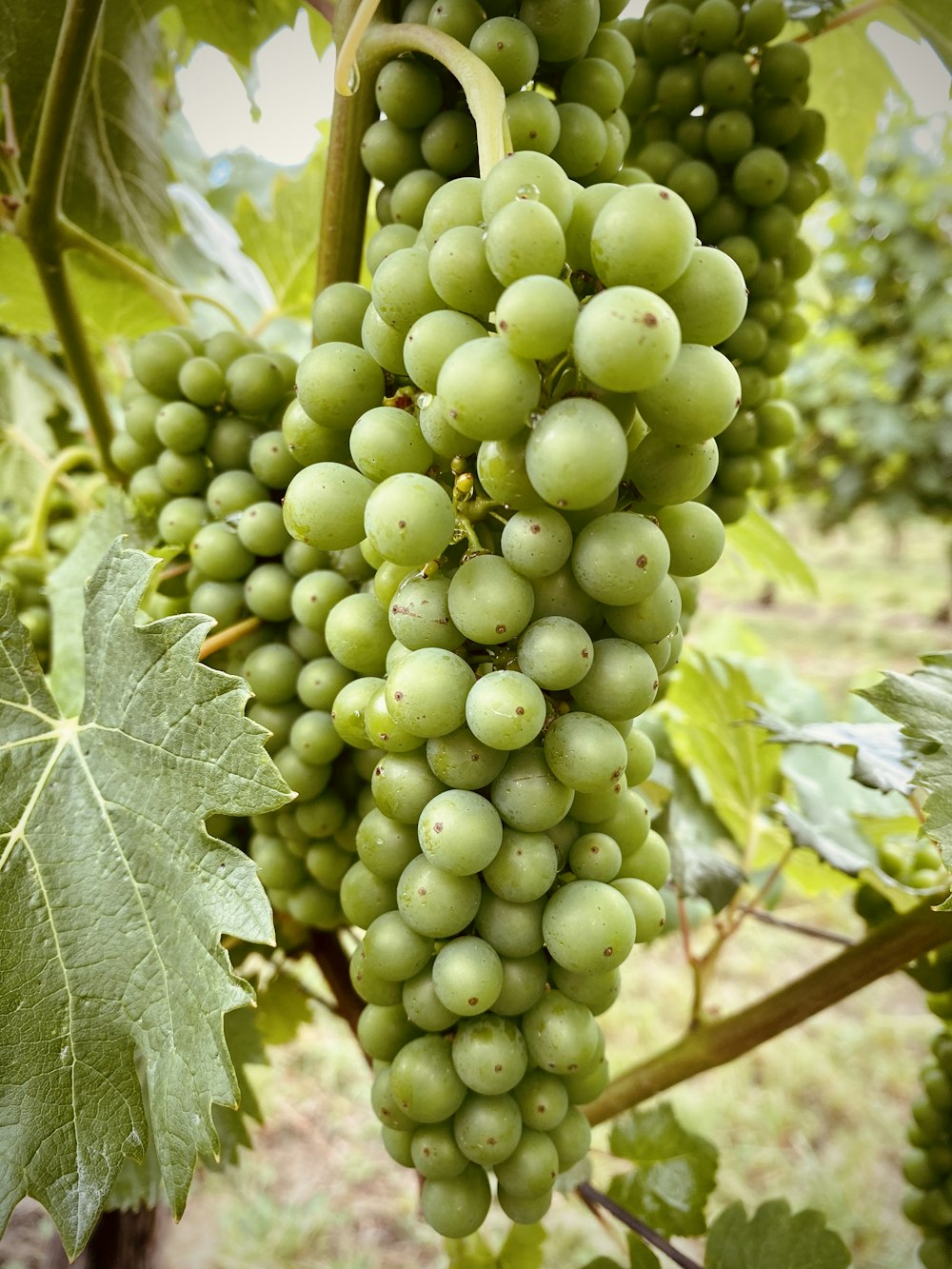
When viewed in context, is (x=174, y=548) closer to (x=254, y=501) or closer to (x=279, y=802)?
(x=254, y=501)

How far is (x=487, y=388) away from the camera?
13.0 inches

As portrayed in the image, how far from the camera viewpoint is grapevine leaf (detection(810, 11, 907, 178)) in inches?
33.6

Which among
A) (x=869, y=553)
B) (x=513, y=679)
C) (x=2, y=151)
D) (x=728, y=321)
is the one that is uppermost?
(x=2, y=151)

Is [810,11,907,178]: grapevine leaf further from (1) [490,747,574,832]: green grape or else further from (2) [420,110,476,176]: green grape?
(1) [490,747,574,832]: green grape

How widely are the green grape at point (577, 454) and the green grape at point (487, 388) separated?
1cm

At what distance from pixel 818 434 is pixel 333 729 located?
4.49m

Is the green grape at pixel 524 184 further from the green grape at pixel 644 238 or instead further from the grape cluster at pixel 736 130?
the grape cluster at pixel 736 130

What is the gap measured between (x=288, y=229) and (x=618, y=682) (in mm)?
689

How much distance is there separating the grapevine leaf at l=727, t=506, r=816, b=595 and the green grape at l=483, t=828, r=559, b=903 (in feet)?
2.05

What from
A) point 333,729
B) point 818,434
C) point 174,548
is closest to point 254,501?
point 174,548

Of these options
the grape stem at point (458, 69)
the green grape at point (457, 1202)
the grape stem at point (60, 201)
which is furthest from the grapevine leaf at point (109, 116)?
the green grape at point (457, 1202)

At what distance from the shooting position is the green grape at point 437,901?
0.40 meters

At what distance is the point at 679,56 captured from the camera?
624 mm

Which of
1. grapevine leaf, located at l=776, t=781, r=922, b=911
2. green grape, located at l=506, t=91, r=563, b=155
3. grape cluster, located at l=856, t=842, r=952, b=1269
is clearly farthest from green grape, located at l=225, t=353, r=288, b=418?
grape cluster, located at l=856, t=842, r=952, b=1269
